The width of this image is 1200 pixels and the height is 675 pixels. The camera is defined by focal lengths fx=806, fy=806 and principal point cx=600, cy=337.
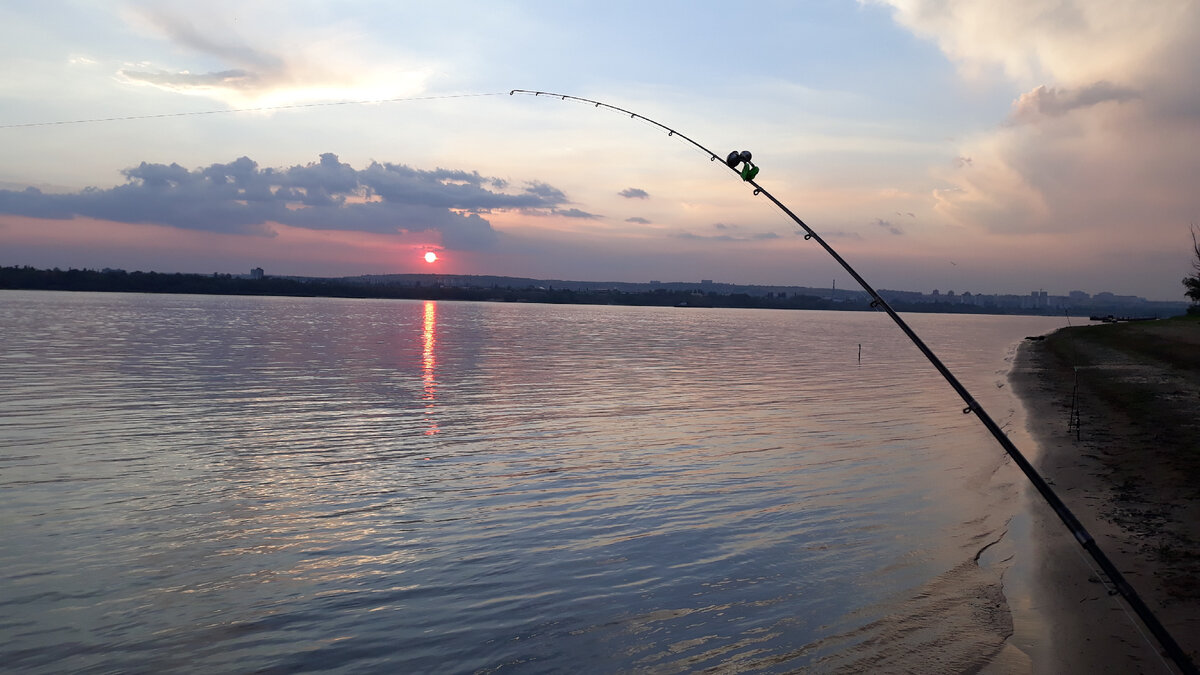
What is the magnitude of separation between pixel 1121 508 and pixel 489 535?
29.1 ft

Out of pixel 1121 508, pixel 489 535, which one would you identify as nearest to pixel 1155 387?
pixel 1121 508

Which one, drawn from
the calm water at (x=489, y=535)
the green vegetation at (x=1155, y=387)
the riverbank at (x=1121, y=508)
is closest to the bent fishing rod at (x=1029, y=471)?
the riverbank at (x=1121, y=508)

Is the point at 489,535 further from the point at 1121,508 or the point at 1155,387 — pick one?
the point at 1155,387

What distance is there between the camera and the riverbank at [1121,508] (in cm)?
737

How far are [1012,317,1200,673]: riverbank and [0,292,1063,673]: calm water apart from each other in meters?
0.68

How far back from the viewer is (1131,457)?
1506 cm

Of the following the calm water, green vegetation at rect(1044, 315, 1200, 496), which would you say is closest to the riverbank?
green vegetation at rect(1044, 315, 1200, 496)

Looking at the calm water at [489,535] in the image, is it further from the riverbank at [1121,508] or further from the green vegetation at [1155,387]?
the green vegetation at [1155,387]

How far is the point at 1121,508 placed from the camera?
449 inches

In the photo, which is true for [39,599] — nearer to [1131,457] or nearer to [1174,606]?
[1174,606]

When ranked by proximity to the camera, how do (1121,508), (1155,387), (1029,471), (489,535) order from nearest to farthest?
(1029,471), (489,535), (1121,508), (1155,387)

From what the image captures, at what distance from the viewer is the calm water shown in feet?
23.9

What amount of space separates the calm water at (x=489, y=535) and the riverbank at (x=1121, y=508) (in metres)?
0.68

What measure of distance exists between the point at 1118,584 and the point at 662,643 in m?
3.81
